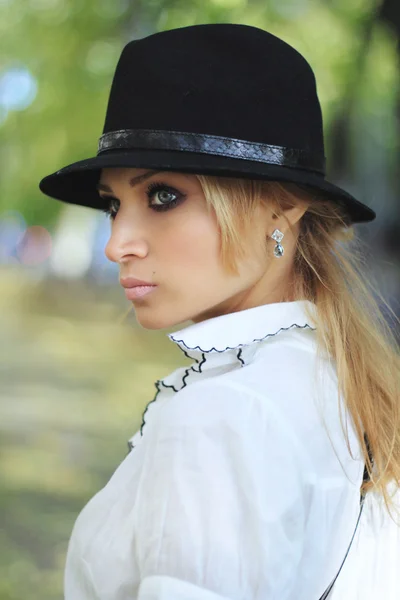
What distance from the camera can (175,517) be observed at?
95 centimetres

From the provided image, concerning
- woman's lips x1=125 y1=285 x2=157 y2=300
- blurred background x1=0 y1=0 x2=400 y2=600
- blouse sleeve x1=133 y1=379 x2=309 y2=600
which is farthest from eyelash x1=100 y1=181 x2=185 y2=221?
blurred background x1=0 y1=0 x2=400 y2=600

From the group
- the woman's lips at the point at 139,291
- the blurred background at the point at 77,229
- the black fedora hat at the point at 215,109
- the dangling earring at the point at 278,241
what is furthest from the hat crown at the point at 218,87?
the blurred background at the point at 77,229

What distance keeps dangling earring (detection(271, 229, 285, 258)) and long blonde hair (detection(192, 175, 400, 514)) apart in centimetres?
2

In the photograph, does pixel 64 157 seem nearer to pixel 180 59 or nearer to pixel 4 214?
pixel 4 214

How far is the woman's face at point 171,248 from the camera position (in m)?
1.18

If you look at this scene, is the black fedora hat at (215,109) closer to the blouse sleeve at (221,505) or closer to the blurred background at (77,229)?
the blouse sleeve at (221,505)

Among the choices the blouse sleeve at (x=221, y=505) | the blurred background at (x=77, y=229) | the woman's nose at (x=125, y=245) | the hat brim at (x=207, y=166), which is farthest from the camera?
the blurred background at (x=77, y=229)

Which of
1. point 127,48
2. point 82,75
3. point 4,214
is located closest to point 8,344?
point 4,214

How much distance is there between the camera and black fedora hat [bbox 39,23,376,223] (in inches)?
44.3

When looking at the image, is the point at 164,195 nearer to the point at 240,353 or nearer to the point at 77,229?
the point at 240,353

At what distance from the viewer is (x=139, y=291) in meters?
1.23

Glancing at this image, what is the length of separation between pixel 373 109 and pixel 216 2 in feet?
3.44

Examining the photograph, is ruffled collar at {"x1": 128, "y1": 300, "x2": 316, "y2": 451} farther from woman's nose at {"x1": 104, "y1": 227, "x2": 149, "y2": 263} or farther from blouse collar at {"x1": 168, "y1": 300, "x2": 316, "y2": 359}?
woman's nose at {"x1": 104, "y1": 227, "x2": 149, "y2": 263}

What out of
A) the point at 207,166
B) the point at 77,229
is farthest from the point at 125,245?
the point at 77,229
